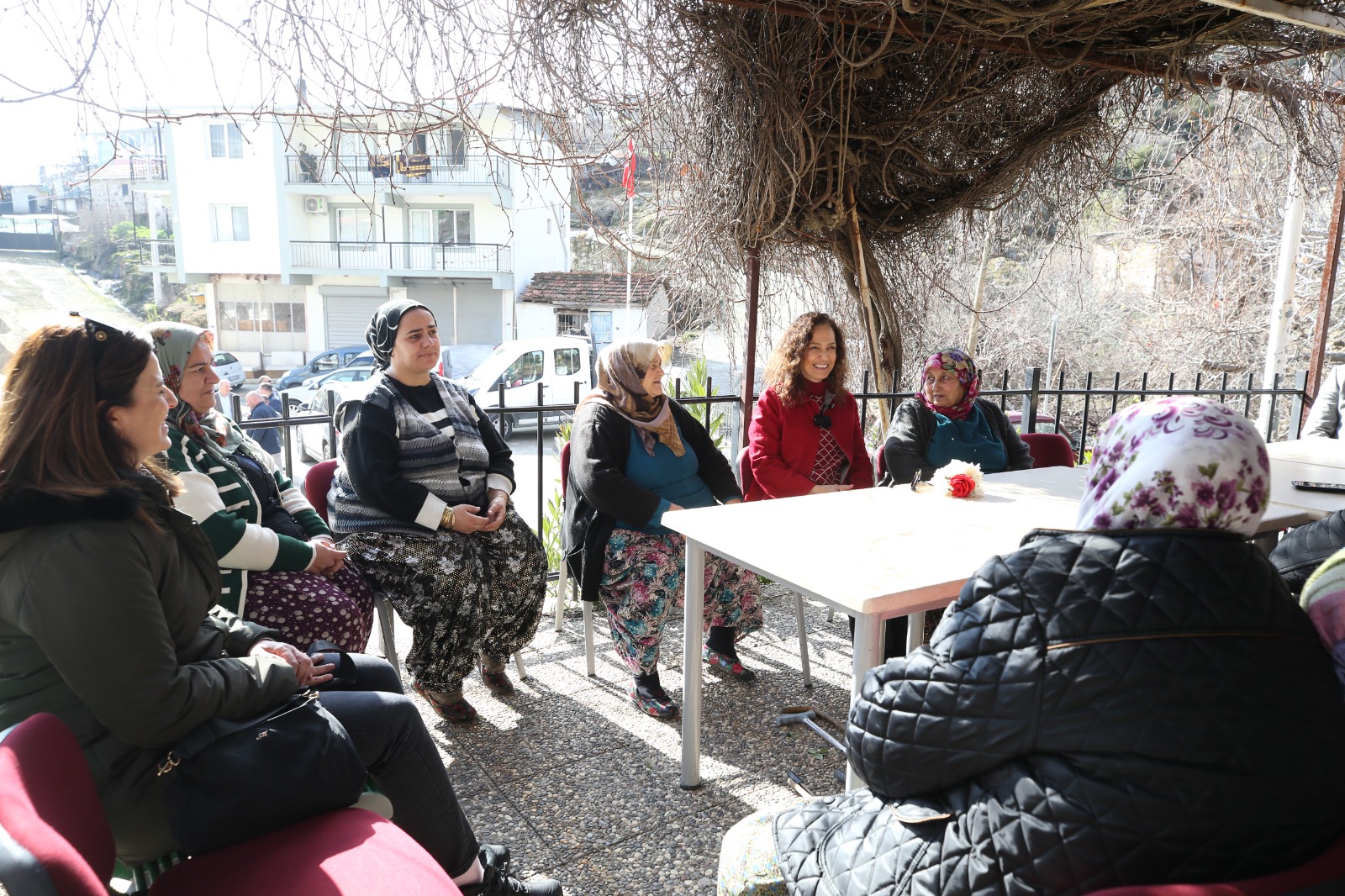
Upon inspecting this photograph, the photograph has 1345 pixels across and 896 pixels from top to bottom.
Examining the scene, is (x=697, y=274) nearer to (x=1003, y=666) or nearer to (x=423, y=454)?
(x=423, y=454)

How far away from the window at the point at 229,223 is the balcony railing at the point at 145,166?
70.7 ft

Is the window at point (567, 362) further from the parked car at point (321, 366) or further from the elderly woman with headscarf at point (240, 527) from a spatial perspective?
the elderly woman with headscarf at point (240, 527)

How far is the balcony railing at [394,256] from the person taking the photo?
22.4 metres

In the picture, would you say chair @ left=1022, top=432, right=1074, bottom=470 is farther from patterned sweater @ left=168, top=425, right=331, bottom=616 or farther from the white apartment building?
the white apartment building

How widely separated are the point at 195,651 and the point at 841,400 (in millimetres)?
2898

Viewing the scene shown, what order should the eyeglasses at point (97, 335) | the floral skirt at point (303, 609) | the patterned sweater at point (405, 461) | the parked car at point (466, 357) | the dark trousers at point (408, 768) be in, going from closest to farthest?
the eyeglasses at point (97, 335) → the dark trousers at point (408, 768) → the floral skirt at point (303, 609) → the patterned sweater at point (405, 461) → the parked car at point (466, 357)

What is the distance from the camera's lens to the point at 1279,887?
0.96 meters

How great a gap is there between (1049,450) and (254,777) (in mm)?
3675

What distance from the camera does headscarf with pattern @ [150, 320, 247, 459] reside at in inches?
100

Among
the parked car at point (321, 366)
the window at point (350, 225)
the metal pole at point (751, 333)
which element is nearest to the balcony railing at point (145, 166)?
the metal pole at point (751, 333)

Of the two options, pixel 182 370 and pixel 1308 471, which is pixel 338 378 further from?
pixel 1308 471

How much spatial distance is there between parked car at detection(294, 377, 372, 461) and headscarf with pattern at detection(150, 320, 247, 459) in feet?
1.66

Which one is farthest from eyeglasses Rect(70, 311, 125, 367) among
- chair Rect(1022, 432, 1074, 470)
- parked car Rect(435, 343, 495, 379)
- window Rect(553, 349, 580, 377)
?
parked car Rect(435, 343, 495, 379)

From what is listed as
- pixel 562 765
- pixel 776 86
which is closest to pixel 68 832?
pixel 562 765
